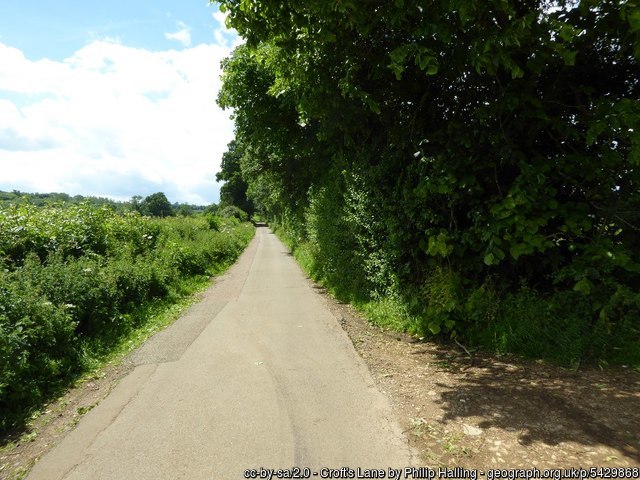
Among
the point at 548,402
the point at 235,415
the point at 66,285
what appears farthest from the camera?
the point at 66,285

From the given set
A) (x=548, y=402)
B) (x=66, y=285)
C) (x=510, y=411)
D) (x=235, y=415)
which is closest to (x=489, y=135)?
(x=548, y=402)

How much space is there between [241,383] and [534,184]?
15.5 ft

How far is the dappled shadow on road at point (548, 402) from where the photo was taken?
3.52 metres

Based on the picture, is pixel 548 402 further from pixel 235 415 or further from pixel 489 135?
pixel 489 135

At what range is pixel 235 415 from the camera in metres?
4.28

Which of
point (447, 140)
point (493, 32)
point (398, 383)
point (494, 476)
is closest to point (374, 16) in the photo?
point (493, 32)

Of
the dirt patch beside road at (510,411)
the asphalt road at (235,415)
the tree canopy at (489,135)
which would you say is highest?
the tree canopy at (489,135)

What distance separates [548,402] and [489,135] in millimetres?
3677

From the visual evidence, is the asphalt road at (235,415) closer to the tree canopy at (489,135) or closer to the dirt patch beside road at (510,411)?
the dirt patch beside road at (510,411)

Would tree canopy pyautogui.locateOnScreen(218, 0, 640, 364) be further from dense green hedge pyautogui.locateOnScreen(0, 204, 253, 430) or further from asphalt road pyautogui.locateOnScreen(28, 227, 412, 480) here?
dense green hedge pyautogui.locateOnScreen(0, 204, 253, 430)

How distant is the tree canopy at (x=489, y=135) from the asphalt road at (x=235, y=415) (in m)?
2.15
